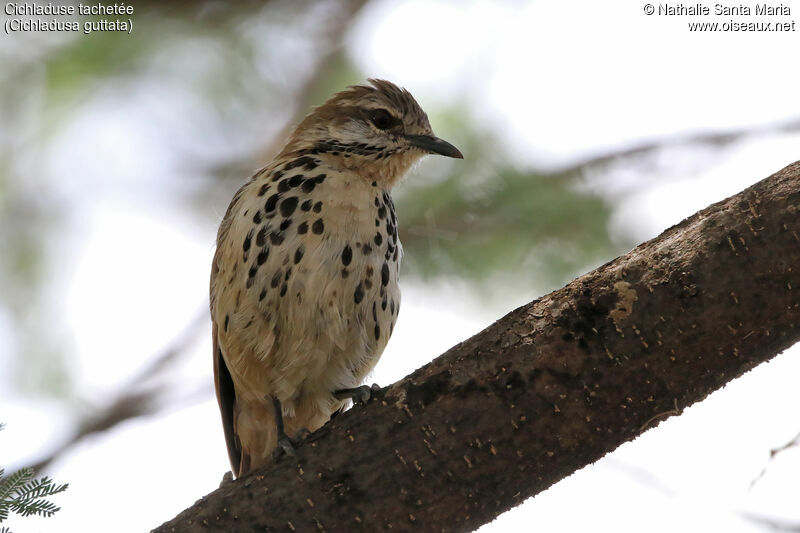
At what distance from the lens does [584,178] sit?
586 centimetres

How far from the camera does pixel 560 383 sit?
3123mm

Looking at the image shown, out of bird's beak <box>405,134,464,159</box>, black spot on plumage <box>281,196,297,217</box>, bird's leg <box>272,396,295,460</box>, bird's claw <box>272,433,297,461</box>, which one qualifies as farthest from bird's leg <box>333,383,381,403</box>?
bird's beak <box>405,134,464,159</box>

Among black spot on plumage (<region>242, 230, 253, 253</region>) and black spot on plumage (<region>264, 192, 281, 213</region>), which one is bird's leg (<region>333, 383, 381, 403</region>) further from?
black spot on plumage (<region>264, 192, 281, 213</region>)

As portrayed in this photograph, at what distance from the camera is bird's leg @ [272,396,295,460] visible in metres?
3.52

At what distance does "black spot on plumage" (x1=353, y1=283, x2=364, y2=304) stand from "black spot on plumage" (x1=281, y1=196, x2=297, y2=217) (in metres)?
0.50

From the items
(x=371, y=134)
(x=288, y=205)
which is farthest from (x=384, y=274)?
(x=371, y=134)

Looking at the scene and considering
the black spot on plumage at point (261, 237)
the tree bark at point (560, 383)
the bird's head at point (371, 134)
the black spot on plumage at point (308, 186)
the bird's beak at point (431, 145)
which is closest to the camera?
the tree bark at point (560, 383)

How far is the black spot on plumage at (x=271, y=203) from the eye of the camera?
4323 mm

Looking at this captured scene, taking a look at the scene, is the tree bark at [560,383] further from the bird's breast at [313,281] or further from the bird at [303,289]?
the bird's breast at [313,281]

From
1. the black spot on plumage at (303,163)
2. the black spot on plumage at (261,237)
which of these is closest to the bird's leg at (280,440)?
the black spot on plumage at (261,237)

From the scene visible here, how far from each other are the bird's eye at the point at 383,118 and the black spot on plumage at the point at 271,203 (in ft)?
3.00

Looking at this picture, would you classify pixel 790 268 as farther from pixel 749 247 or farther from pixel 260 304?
pixel 260 304

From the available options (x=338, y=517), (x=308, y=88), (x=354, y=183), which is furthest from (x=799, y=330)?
(x=308, y=88)

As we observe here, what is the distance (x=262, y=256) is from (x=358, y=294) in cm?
50
